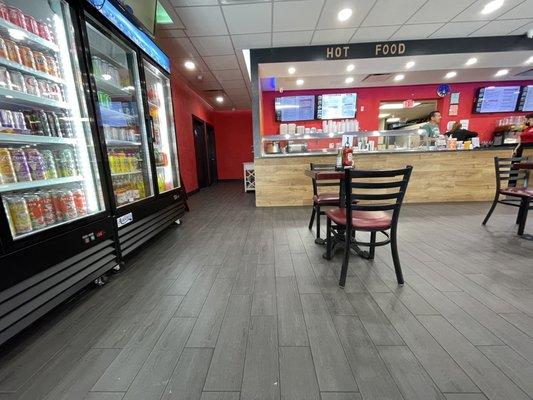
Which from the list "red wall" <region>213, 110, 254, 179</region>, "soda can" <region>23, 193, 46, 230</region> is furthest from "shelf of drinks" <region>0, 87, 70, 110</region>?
"red wall" <region>213, 110, 254, 179</region>

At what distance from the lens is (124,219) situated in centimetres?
220

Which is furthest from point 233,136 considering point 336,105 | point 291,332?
point 291,332

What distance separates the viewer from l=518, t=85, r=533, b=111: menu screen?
631cm

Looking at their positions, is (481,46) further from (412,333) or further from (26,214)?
(26,214)

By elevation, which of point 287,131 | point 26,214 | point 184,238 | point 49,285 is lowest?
point 184,238

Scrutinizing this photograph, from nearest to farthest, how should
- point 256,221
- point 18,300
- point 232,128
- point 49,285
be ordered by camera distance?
point 18,300 → point 49,285 → point 256,221 → point 232,128

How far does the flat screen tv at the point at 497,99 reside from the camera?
6281mm

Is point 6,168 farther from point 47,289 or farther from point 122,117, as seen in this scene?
point 122,117

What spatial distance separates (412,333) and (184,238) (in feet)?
8.42

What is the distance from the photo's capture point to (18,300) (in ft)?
4.11

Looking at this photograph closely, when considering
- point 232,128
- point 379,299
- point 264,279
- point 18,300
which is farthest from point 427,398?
point 232,128

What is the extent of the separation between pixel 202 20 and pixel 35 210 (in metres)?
3.21

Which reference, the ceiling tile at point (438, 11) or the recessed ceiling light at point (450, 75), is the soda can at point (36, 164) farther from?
the recessed ceiling light at point (450, 75)

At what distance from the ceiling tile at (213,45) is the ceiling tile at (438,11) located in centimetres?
293
